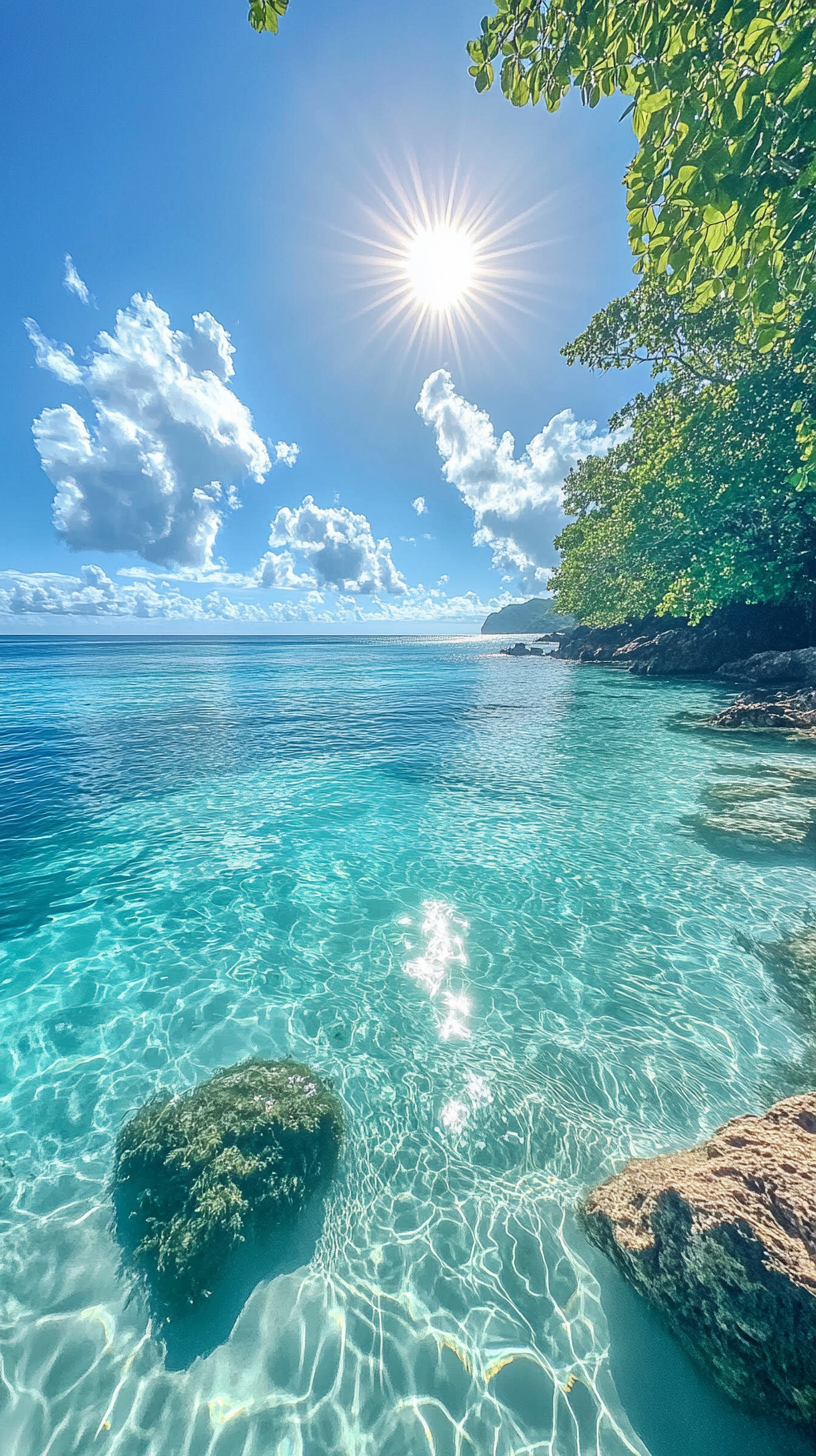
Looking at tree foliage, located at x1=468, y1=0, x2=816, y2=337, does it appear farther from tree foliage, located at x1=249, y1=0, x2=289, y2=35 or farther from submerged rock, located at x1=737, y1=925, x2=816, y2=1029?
submerged rock, located at x1=737, y1=925, x2=816, y2=1029

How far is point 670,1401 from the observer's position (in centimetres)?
304

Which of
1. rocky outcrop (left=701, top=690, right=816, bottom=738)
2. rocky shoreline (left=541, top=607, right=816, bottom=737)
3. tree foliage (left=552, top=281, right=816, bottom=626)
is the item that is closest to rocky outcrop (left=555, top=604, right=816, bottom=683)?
rocky shoreline (left=541, top=607, right=816, bottom=737)

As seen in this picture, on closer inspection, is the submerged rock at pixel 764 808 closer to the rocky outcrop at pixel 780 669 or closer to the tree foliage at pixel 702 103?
the tree foliage at pixel 702 103

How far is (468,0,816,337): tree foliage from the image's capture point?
3.73 m

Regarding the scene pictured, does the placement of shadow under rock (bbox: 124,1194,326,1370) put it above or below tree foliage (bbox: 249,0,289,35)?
below

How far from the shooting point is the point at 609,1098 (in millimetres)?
5109

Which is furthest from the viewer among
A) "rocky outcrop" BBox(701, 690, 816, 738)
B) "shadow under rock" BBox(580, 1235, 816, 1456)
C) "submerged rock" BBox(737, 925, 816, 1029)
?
"rocky outcrop" BBox(701, 690, 816, 738)

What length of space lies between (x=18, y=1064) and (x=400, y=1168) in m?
4.98

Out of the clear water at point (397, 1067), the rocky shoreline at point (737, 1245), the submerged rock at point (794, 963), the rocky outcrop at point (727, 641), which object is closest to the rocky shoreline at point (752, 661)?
the rocky outcrop at point (727, 641)

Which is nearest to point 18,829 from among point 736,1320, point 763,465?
point 736,1320

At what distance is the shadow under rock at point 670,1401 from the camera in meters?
2.75

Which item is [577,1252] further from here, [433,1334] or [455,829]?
[455,829]

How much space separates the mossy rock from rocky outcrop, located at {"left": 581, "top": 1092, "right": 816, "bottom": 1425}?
2.70m

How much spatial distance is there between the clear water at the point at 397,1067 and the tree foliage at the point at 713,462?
1679 cm
